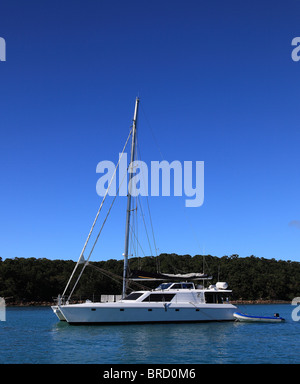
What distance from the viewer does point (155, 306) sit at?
91.8 feet

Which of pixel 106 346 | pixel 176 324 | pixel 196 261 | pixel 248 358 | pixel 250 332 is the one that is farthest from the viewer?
pixel 196 261

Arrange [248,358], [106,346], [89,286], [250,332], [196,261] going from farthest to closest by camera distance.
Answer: [196,261] → [89,286] → [250,332] → [106,346] → [248,358]

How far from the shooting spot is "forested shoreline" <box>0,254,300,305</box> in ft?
279

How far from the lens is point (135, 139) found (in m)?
31.7

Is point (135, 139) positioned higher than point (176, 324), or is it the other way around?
point (135, 139)

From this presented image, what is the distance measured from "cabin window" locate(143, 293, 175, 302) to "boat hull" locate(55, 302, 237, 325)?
1.97 feet

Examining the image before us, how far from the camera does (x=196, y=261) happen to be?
10306cm

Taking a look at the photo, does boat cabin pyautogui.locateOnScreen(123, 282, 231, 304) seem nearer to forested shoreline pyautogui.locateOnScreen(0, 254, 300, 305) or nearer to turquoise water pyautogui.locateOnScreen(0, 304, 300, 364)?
turquoise water pyautogui.locateOnScreen(0, 304, 300, 364)

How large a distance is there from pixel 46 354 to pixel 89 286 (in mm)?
69291

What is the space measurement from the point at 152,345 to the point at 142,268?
239ft

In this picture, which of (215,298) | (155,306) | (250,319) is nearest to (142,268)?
(250,319)

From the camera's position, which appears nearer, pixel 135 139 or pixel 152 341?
pixel 152 341
